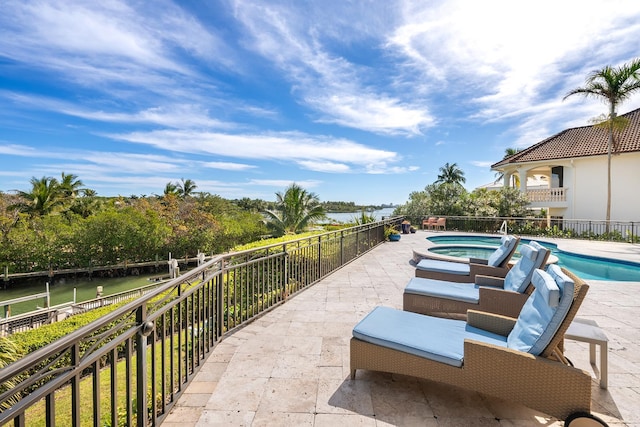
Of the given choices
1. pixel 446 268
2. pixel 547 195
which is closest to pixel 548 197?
pixel 547 195

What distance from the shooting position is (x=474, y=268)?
15.6 feet

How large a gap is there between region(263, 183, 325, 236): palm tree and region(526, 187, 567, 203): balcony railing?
12.1m

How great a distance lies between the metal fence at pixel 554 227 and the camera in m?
12.7

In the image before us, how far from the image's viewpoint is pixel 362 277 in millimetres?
6336

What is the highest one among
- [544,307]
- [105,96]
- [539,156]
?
[105,96]

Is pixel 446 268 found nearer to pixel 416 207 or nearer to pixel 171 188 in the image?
pixel 416 207

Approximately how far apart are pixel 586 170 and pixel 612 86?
5.03m

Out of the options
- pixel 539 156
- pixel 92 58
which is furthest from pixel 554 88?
pixel 92 58

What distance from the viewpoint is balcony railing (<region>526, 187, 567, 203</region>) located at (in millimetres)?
16812

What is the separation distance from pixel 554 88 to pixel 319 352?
16.0 meters

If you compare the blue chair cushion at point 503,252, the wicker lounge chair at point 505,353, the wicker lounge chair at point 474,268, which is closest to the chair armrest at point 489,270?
the wicker lounge chair at point 474,268

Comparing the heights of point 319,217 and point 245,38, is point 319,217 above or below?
below

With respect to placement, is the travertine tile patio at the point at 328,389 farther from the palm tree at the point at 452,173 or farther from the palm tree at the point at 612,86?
the palm tree at the point at 452,173

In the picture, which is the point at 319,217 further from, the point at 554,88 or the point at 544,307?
the point at 544,307
